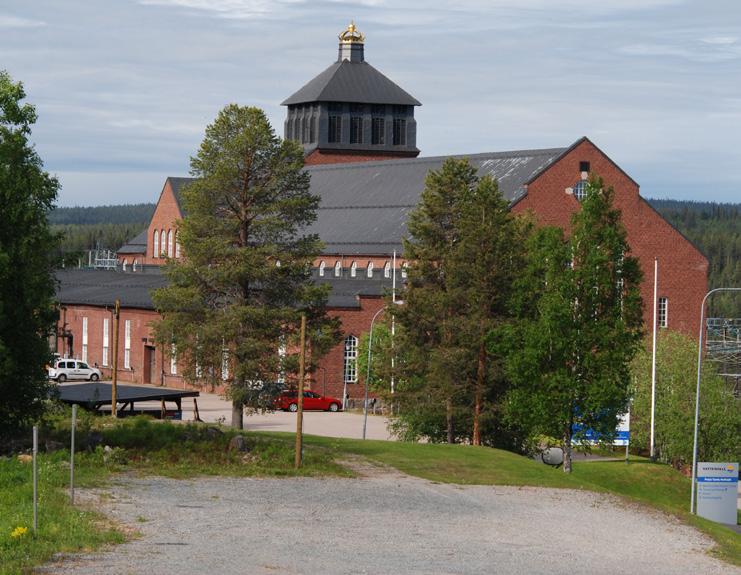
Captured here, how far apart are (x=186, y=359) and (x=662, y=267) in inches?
1747

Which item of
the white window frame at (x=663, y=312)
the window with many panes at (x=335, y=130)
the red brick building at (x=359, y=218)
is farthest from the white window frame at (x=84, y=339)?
the white window frame at (x=663, y=312)

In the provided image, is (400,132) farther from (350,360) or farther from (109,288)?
(350,360)

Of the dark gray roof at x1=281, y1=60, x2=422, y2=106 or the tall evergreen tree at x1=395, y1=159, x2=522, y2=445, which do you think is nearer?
the tall evergreen tree at x1=395, y1=159, x2=522, y2=445

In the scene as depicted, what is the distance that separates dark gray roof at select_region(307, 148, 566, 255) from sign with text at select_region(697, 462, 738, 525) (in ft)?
134

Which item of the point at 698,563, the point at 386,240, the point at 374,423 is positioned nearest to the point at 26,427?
the point at 698,563

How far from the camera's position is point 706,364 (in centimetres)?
7381

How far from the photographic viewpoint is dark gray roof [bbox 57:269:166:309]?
314 ft

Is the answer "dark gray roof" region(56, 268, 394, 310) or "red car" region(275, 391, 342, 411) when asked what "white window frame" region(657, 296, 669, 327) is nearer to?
"dark gray roof" region(56, 268, 394, 310)

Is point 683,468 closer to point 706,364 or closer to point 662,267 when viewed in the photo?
point 706,364

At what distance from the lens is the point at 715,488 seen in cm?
4706

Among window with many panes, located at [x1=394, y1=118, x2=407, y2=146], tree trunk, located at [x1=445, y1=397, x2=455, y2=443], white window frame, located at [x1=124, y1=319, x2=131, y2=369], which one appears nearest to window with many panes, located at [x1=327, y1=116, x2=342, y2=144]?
window with many panes, located at [x1=394, y1=118, x2=407, y2=146]

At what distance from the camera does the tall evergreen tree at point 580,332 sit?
48.0 metres

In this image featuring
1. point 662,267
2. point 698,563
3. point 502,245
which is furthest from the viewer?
point 662,267

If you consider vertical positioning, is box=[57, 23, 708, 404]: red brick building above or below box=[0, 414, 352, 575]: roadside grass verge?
above
